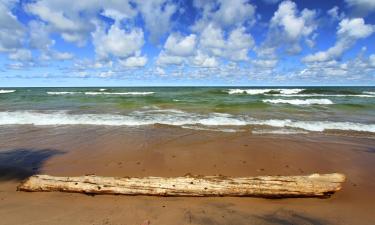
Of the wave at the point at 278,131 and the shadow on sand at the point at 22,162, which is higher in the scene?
the shadow on sand at the point at 22,162

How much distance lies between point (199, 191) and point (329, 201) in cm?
205

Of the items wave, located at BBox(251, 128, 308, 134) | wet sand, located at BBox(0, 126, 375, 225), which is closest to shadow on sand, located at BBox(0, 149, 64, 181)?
wet sand, located at BBox(0, 126, 375, 225)

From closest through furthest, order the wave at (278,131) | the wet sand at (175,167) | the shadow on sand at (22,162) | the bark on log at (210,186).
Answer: the wet sand at (175,167) → the bark on log at (210,186) → the shadow on sand at (22,162) → the wave at (278,131)

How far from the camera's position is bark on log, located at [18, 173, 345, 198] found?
4.18 m

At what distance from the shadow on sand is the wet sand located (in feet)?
0.07

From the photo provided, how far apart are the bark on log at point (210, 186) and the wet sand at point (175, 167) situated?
0.33 ft

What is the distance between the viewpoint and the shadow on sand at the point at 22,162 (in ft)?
17.3

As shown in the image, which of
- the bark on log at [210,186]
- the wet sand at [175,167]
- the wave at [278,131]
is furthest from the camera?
the wave at [278,131]

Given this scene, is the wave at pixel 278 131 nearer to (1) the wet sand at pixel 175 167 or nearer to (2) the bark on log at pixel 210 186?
(1) the wet sand at pixel 175 167

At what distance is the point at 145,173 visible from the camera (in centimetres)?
553

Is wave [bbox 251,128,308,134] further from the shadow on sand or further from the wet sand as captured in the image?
the shadow on sand

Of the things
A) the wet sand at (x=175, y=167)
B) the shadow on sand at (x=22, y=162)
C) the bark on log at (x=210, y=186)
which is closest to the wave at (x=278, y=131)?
the wet sand at (x=175, y=167)

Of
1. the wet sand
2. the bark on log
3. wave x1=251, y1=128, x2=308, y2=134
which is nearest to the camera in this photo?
the wet sand

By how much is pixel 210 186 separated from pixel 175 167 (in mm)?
1801
